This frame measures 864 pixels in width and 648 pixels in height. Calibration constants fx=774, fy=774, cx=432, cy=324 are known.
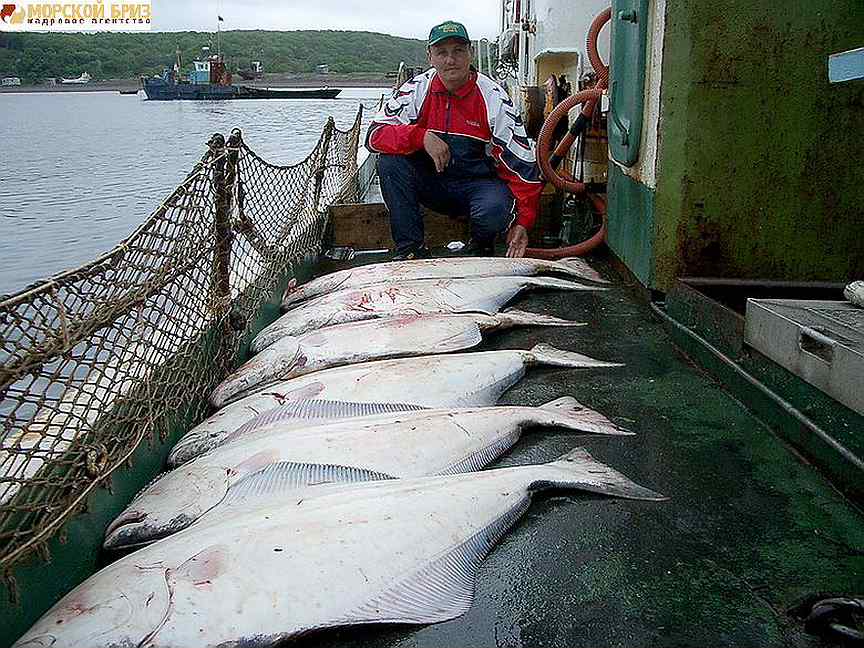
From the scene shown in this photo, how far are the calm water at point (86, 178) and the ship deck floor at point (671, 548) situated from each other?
912 centimetres

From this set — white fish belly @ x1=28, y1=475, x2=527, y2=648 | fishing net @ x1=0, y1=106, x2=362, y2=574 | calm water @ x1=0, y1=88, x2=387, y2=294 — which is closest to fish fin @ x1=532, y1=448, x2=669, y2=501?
white fish belly @ x1=28, y1=475, x2=527, y2=648

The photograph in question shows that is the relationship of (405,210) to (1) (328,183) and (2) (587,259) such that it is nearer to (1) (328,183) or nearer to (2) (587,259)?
(2) (587,259)

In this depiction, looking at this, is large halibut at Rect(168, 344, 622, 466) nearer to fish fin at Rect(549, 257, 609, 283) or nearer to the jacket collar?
fish fin at Rect(549, 257, 609, 283)

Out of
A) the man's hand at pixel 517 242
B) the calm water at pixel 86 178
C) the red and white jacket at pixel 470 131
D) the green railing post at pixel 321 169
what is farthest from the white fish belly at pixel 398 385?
the calm water at pixel 86 178

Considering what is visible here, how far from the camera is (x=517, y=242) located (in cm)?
528

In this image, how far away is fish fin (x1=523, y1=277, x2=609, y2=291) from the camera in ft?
15.0

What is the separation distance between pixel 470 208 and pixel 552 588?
395cm

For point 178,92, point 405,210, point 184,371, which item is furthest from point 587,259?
point 178,92

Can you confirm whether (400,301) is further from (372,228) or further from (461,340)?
(372,228)

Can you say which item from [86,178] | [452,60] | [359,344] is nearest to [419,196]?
[452,60]

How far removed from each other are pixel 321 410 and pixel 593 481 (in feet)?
3.78

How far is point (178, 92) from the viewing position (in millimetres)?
73562

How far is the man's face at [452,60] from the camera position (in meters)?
5.36

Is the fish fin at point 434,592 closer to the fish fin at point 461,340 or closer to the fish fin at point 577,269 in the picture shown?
the fish fin at point 461,340
